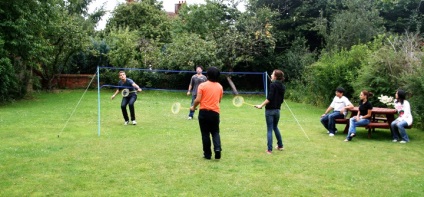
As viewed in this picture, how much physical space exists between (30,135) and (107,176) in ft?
16.7

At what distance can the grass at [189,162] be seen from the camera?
→ 21.6 feet

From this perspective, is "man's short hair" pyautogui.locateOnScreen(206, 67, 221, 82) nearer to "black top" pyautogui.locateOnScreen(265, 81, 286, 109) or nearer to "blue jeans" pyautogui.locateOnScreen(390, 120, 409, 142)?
"black top" pyautogui.locateOnScreen(265, 81, 286, 109)

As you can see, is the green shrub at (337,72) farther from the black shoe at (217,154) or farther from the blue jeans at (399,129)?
the black shoe at (217,154)

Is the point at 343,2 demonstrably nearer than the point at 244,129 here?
No

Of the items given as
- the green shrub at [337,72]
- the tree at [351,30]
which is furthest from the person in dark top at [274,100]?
the tree at [351,30]

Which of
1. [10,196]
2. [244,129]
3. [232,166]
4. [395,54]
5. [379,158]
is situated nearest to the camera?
[10,196]

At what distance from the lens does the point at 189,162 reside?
8297 millimetres

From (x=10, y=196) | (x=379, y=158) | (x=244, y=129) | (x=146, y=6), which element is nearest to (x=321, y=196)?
(x=379, y=158)

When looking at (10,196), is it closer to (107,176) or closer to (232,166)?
(107,176)

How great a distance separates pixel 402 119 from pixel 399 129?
28 centimetres

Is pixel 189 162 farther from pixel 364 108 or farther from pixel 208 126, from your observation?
pixel 364 108

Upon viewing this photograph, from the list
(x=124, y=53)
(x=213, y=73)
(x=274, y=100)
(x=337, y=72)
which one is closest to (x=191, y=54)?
(x=124, y=53)

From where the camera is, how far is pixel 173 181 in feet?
22.7


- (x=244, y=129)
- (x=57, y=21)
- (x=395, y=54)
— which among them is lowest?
(x=244, y=129)
